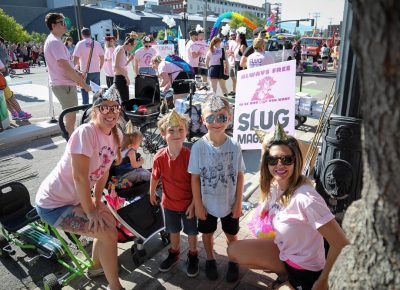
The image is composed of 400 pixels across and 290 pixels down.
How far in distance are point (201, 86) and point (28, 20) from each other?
6273 centimetres

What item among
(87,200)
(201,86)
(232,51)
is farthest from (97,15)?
(87,200)

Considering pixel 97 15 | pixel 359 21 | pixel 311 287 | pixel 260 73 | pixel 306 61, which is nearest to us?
pixel 359 21

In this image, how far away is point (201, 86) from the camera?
697 centimetres

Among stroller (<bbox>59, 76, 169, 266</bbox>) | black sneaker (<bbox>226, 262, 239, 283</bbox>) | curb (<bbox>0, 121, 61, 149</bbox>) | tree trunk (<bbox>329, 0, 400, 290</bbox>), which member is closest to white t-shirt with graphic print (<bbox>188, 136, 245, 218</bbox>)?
black sneaker (<bbox>226, 262, 239, 283</bbox>)

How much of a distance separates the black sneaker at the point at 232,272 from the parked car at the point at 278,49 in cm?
1451

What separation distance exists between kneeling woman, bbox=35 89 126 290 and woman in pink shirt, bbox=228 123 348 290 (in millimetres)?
1009

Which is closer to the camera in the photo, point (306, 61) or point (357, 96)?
point (357, 96)

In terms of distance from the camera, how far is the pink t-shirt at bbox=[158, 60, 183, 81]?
686 centimetres

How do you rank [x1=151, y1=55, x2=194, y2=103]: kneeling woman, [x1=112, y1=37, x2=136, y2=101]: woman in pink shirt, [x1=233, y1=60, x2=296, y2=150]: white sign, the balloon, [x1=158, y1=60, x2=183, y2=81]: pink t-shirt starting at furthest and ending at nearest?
the balloon
[x1=112, y1=37, x2=136, y2=101]: woman in pink shirt
[x1=158, y1=60, x2=183, y2=81]: pink t-shirt
[x1=151, y1=55, x2=194, y2=103]: kneeling woman
[x1=233, y1=60, x2=296, y2=150]: white sign

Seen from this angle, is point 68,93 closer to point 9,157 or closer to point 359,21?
point 9,157

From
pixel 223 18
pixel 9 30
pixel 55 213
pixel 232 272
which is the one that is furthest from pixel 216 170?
pixel 9 30

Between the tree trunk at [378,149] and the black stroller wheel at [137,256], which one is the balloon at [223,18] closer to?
the black stroller wheel at [137,256]

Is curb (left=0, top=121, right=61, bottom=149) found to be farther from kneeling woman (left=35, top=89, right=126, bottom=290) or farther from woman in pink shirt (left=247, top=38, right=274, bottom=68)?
kneeling woman (left=35, top=89, right=126, bottom=290)

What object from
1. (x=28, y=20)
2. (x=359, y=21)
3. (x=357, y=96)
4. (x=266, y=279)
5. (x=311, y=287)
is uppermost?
(x=28, y=20)
